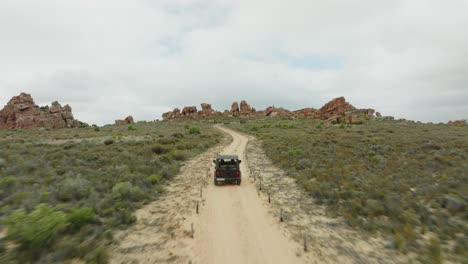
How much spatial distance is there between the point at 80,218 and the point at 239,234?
6.06m

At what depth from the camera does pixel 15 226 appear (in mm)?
7801

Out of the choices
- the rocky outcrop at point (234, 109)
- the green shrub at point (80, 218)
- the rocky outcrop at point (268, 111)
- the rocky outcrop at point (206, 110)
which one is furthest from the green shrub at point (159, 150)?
the rocky outcrop at point (234, 109)

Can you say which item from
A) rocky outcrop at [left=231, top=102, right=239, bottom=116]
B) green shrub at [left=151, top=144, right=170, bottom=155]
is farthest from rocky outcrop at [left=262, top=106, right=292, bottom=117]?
green shrub at [left=151, top=144, right=170, bottom=155]

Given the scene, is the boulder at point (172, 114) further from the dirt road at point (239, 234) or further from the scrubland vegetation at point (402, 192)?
the dirt road at point (239, 234)

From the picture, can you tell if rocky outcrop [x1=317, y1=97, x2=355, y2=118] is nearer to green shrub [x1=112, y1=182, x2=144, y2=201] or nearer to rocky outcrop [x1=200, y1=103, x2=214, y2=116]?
rocky outcrop [x1=200, y1=103, x2=214, y2=116]

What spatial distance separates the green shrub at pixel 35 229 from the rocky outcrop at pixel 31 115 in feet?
293

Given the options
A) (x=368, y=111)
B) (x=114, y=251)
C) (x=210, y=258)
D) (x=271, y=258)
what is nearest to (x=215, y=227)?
(x=210, y=258)

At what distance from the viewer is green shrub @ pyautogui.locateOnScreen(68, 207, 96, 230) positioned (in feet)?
30.9

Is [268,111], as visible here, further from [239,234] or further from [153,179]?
[239,234]

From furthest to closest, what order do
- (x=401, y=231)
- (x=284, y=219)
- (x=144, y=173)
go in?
1. (x=144, y=173)
2. (x=284, y=219)
3. (x=401, y=231)

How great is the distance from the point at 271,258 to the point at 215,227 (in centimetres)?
303

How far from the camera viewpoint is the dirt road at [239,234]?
822cm

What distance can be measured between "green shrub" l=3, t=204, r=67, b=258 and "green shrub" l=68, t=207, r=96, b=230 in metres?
0.57

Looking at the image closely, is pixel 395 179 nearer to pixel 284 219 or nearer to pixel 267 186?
pixel 267 186
